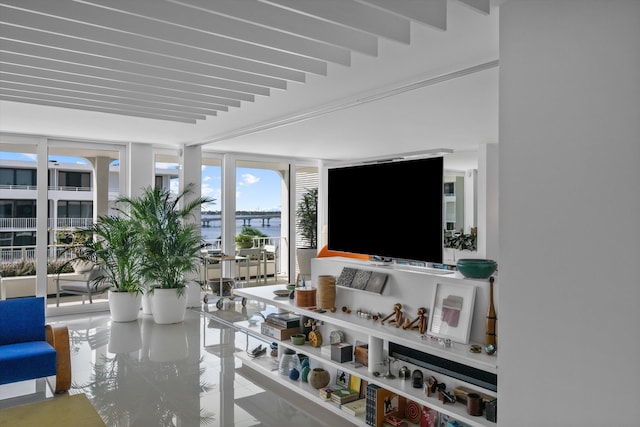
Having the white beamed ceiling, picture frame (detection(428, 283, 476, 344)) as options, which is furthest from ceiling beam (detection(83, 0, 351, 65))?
picture frame (detection(428, 283, 476, 344))

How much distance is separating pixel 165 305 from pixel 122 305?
1.98 feet

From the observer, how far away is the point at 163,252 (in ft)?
21.2

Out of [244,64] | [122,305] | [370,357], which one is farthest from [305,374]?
[122,305]

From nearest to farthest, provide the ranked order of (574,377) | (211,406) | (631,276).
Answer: (631,276) → (574,377) → (211,406)

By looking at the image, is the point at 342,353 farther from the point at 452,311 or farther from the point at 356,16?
the point at 356,16

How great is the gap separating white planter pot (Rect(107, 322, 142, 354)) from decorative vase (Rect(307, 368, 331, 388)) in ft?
7.80

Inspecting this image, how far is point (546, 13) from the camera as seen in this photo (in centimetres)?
223

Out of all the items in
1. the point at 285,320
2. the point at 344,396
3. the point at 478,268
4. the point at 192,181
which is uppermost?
the point at 192,181

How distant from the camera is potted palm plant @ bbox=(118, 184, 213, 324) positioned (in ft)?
21.0

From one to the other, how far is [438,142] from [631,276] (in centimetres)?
573

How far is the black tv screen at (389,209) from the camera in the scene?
10.7 ft

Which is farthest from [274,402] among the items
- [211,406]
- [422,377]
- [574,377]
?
[574,377]

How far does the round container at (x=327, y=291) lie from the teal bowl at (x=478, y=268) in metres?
1.27

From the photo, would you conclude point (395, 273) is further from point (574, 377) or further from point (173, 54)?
point (173, 54)
